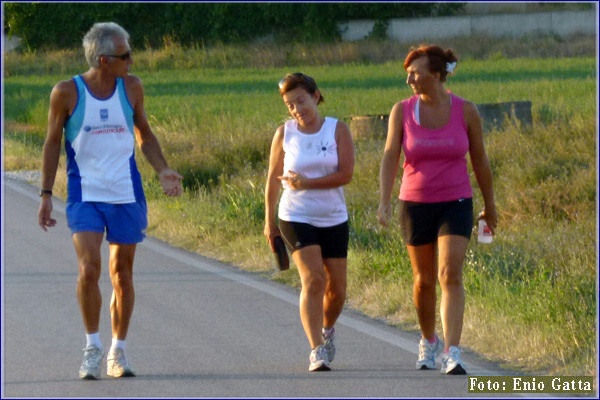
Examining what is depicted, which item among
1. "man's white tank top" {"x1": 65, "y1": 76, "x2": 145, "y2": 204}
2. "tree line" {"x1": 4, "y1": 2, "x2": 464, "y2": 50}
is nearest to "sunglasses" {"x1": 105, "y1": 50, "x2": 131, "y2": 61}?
"man's white tank top" {"x1": 65, "y1": 76, "x2": 145, "y2": 204}

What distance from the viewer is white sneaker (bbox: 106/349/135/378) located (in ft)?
22.1

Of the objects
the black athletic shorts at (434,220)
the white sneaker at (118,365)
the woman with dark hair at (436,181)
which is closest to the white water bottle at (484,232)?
the woman with dark hair at (436,181)

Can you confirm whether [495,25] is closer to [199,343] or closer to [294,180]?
[199,343]

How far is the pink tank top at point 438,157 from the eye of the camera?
22.1 ft

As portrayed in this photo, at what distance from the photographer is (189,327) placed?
8.16m

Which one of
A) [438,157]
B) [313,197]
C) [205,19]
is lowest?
[313,197]

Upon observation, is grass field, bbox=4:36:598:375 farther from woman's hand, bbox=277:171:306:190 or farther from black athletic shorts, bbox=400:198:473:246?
woman's hand, bbox=277:171:306:190

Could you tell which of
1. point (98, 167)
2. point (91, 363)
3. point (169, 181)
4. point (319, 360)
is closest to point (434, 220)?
point (319, 360)

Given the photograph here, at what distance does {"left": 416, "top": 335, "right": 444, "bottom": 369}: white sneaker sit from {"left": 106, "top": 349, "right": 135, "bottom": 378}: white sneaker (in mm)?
1688

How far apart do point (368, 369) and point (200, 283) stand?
10.5 ft

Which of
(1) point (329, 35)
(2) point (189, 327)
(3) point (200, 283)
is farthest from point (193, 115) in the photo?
(1) point (329, 35)

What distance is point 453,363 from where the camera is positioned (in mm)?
6617

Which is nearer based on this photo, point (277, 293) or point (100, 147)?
point (100, 147)

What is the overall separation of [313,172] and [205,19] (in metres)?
60.0
